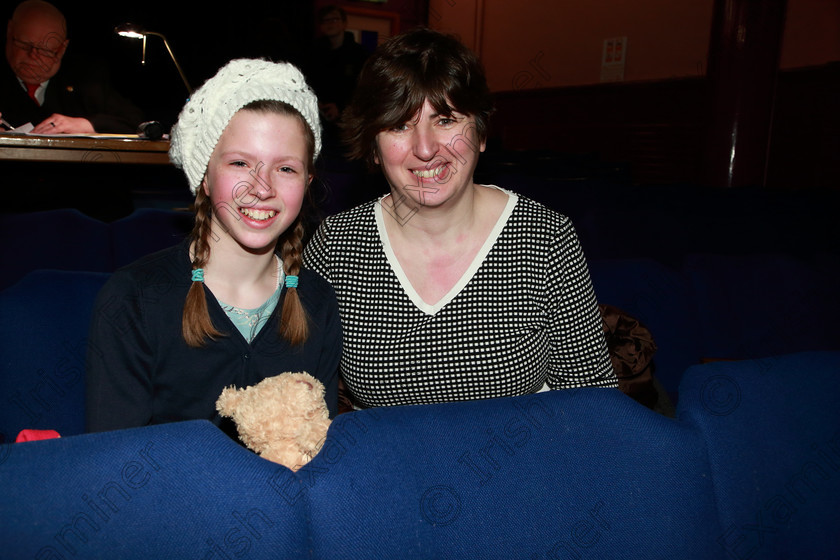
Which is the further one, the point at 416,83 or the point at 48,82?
the point at 48,82

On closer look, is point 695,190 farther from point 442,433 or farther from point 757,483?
point 442,433

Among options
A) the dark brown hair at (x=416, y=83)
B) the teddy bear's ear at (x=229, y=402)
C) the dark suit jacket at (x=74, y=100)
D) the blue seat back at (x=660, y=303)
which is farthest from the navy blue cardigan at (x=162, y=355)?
the dark suit jacket at (x=74, y=100)

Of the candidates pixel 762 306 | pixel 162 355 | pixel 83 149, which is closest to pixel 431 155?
pixel 162 355

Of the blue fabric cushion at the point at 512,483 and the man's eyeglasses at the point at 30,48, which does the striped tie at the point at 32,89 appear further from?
the blue fabric cushion at the point at 512,483

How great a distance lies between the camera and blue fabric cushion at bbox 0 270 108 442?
1165 mm

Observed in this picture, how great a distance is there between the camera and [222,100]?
48.2 inches

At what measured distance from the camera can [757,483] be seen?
3.39 ft

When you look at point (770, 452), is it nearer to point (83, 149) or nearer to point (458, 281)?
point (458, 281)

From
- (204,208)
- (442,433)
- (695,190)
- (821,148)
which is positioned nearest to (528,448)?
(442,433)

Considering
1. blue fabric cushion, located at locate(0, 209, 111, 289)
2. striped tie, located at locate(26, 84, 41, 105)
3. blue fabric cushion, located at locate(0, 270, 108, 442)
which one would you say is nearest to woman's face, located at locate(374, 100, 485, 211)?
blue fabric cushion, located at locate(0, 270, 108, 442)

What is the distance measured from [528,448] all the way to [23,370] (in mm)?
987

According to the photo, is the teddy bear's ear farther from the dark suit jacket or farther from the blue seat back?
the dark suit jacket

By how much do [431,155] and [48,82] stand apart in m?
2.61

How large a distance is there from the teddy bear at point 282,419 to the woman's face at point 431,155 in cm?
64
